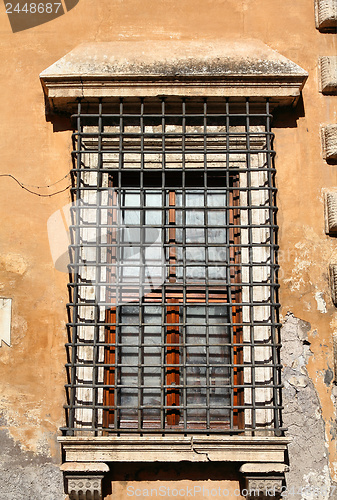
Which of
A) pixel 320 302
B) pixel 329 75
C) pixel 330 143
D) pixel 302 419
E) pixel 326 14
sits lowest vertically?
pixel 302 419

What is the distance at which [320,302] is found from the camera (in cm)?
381

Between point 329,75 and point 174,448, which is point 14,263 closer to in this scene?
point 174,448

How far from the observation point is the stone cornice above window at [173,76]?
12.7ft

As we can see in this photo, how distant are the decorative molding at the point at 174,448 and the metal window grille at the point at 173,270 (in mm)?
80

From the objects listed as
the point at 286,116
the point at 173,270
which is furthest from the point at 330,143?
the point at 173,270

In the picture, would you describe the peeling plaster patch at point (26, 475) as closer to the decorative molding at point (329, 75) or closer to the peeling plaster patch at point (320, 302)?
the peeling plaster patch at point (320, 302)

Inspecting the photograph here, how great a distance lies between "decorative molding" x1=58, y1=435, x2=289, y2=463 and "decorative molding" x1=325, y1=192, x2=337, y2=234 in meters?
1.57

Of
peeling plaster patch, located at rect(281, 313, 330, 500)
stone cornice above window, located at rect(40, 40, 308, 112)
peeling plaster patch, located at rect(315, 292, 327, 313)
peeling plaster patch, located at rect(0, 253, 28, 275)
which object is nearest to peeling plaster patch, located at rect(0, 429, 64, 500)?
peeling plaster patch, located at rect(0, 253, 28, 275)

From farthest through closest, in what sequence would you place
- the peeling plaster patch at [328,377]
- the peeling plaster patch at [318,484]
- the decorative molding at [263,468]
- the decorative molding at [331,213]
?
1. the decorative molding at [331,213]
2. the peeling plaster patch at [328,377]
3. the peeling plaster patch at [318,484]
4. the decorative molding at [263,468]

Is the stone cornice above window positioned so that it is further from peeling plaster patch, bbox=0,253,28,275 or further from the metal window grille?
peeling plaster patch, bbox=0,253,28,275

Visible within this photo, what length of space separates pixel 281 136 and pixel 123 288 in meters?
1.72

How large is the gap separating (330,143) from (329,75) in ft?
1.84

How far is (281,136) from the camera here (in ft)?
13.2

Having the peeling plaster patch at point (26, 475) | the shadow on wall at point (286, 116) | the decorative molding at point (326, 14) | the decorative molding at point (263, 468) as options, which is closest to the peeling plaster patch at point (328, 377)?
the decorative molding at point (263, 468)
